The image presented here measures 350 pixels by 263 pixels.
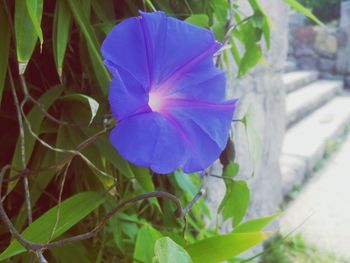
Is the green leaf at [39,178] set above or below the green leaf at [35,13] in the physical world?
below

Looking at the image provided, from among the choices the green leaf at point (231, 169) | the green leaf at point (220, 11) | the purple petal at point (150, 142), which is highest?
the green leaf at point (220, 11)

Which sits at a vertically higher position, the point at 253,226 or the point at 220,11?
the point at 220,11

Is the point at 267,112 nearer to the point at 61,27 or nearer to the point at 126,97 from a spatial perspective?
the point at 61,27

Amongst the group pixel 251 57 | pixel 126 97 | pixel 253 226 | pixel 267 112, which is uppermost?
pixel 126 97

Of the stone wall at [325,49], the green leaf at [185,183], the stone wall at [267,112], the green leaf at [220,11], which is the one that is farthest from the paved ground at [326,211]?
the stone wall at [325,49]

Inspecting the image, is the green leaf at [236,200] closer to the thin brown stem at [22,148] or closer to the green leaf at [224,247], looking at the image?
the green leaf at [224,247]

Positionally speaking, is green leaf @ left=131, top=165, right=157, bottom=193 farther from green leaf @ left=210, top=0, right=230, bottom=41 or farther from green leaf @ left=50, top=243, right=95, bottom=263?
green leaf @ left=210, top=0, right=230, bottom=41

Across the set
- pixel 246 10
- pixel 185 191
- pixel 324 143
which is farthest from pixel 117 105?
pixel 324 143

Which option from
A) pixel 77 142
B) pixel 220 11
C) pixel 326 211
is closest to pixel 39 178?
pixel 77 142

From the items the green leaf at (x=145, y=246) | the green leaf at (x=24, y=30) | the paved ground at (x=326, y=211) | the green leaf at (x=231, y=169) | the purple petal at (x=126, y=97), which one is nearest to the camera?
the purple petal at (x=126, y=97)
